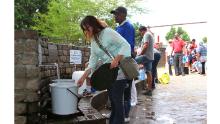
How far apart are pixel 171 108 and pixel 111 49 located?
3.36m

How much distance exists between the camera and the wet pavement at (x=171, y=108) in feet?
18.5

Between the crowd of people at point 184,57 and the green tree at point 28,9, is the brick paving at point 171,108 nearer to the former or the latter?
the crowd of people at point 184,57

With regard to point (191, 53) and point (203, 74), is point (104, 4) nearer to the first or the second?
point (191, 53)

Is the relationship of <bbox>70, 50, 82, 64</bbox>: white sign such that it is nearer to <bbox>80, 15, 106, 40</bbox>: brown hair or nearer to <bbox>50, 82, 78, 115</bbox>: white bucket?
<bbox>50, 82, 78, 115</bbox>: white bucket

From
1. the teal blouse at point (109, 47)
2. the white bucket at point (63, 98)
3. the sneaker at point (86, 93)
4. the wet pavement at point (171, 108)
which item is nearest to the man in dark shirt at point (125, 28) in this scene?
the wet pavement at point (171, 108)

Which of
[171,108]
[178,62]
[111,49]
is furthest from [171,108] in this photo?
[178,62]

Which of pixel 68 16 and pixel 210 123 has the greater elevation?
pixel 68 16

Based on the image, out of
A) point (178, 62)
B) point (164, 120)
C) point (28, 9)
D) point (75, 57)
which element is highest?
point (28, 9)

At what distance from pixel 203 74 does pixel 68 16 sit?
12.9 m

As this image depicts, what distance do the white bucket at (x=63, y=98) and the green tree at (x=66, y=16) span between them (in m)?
20.1

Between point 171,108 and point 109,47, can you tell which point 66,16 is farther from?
point 109,47

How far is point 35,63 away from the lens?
4.38 metres

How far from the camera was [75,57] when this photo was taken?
8195mm
